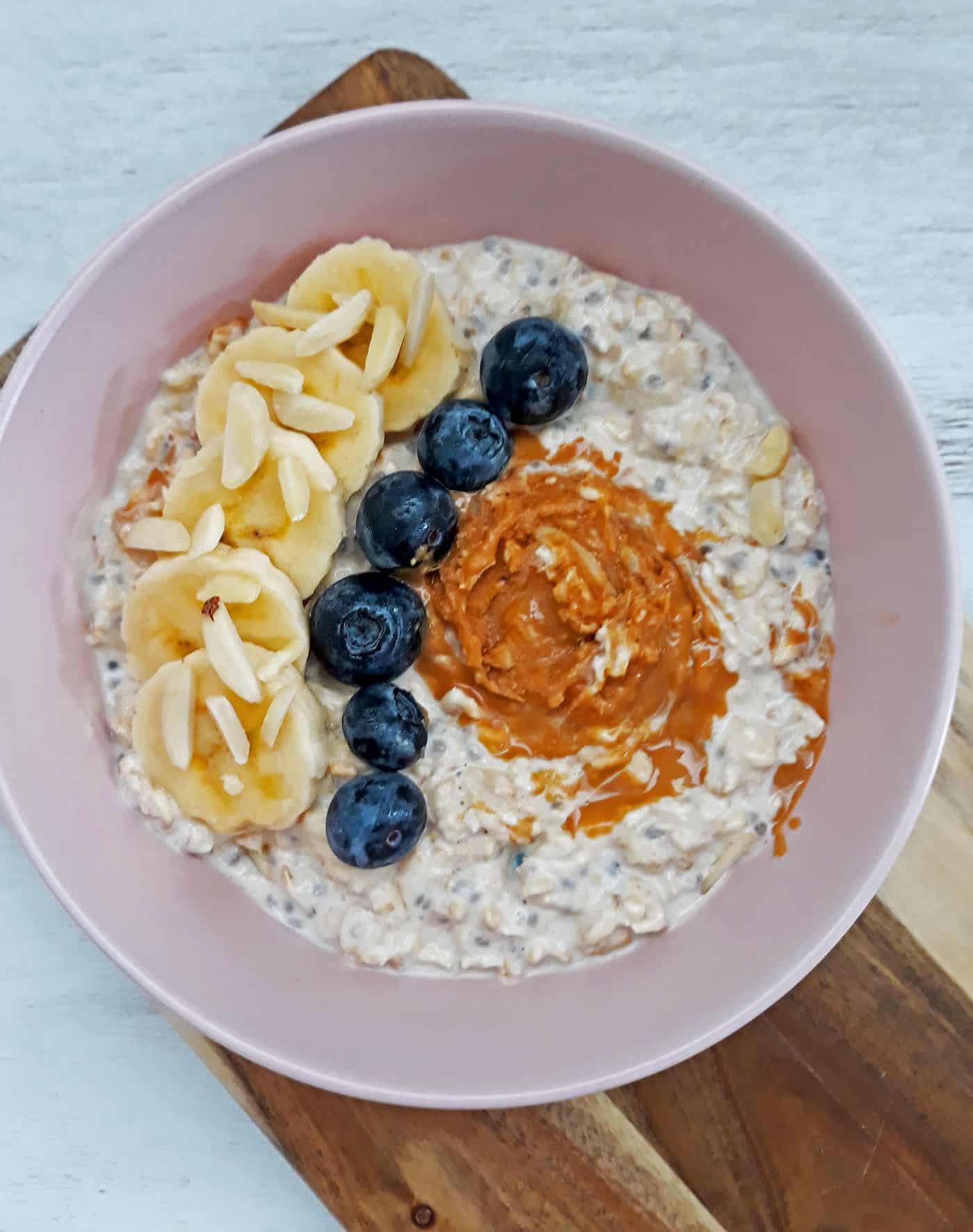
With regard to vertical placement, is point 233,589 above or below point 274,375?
below

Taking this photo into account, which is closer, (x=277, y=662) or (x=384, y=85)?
(x=277, y=662)

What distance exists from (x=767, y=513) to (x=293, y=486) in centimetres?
49

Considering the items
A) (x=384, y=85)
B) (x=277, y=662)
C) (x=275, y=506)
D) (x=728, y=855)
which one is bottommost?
(x=728, y=855)

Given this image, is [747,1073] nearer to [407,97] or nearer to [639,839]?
[639,839]

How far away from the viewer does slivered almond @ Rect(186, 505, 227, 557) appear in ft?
3.61

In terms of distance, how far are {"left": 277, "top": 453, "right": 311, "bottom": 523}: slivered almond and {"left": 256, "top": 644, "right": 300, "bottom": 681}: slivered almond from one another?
13 centimetres

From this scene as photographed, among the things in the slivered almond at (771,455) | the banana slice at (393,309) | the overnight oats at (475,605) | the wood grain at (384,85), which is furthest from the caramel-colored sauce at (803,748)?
the wood grain at (384,85)

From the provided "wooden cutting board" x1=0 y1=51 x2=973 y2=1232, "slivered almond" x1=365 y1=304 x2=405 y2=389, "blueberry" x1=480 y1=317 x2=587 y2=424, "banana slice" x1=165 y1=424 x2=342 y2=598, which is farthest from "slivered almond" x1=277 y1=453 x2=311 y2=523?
"wooden cutting board" x1=0 y1=51 x2=973 y2=1232

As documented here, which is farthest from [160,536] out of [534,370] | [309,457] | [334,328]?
[534,370]

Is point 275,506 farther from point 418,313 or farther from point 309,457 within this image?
point 418,313

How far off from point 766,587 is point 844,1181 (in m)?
0.66

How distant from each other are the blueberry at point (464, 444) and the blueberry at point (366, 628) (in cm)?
13

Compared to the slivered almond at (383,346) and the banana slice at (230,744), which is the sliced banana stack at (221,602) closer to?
the banana slice at (230,744)

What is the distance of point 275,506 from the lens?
1.13 metres
